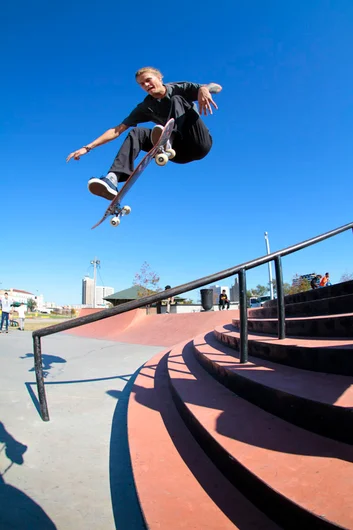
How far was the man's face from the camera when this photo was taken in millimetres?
2713

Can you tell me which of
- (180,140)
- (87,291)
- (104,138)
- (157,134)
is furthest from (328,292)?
(87,291)

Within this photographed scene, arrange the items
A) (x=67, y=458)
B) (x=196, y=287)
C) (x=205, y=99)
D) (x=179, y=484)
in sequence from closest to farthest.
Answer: (x=179, y=484)
(x=67, y=458)
(x=196, y=287)
(x=205, y=99)

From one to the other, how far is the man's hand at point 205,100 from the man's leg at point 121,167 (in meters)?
0.83

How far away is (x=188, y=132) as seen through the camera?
2.94 m

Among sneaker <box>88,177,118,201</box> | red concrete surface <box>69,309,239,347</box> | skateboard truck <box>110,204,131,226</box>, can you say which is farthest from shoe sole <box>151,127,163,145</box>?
red concrete surface <box>69,309,239,347</box>

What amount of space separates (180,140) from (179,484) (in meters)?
3.05

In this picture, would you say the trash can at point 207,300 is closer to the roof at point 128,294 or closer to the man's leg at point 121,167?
the man's leg at point 121,167

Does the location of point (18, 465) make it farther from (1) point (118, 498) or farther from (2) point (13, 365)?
(2) point (13, 365)

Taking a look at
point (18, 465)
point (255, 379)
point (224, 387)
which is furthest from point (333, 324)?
point (18, 465)

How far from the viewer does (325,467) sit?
3.11 ft

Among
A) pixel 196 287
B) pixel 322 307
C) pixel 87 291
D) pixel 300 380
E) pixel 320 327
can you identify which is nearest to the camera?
pixel 300 380

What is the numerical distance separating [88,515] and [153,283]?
32.2 m

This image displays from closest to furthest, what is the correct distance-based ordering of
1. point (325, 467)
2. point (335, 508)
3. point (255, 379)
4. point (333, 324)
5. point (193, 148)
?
point (335, 508) → point (325, 467) → point (255, 379) → point (333, 324) → point (193, 148)

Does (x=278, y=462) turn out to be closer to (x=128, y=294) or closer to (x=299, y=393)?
(x=299, y=393)
